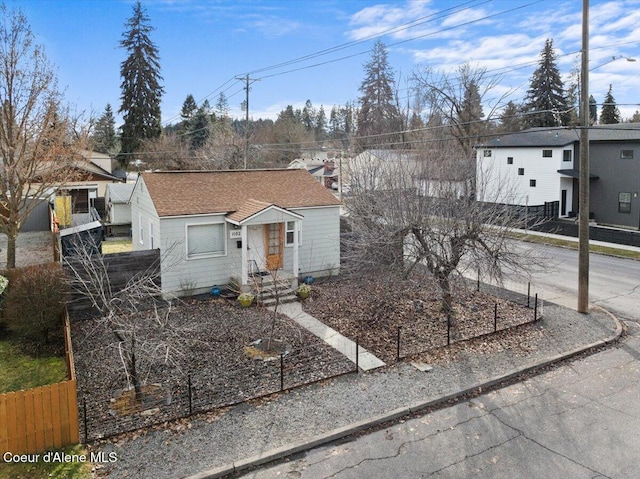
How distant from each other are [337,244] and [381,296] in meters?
3.70

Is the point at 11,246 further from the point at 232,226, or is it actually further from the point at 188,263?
the point at 232,226

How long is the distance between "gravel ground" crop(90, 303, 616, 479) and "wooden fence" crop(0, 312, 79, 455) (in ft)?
1.93

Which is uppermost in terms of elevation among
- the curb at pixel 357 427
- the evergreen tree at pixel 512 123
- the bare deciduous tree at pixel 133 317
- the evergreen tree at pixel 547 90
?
the evergreen tree at pixel 547 90

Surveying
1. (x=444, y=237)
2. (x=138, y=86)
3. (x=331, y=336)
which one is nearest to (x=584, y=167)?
(x=444, y=237)

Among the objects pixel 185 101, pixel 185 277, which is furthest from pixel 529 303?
pixel 185 101

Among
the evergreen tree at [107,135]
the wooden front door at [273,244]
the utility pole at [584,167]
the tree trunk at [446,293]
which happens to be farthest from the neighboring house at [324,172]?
the tree trunk at [446,293]

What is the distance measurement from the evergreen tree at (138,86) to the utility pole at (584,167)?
4254cm

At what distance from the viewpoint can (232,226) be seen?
17.0 m

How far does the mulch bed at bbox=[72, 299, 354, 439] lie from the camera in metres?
9.09

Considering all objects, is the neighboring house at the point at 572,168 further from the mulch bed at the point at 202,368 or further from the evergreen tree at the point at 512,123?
the mulch bed at the point at 202,368

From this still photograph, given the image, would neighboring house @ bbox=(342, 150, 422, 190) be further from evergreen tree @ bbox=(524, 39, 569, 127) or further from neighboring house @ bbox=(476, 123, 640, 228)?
evergreen tree @ bbox=(524, 39, 569, 127)

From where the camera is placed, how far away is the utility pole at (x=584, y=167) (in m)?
13.7

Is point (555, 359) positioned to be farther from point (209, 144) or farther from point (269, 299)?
point (209, 144)

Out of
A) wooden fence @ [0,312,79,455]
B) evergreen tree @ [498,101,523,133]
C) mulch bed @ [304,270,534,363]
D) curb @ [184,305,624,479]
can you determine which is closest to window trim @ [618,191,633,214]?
mulch bed @ [304,270,534,363]
